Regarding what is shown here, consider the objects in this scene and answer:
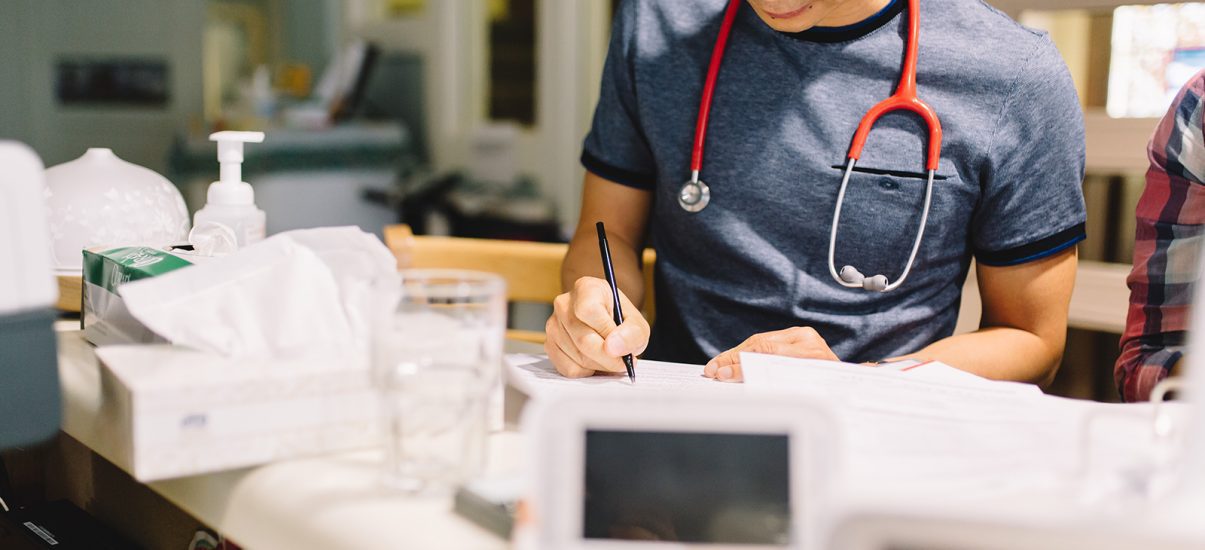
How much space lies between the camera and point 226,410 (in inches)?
22.1

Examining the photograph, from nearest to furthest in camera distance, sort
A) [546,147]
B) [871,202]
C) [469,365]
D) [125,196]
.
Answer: [469,365] → [125,196] → [871,202] → [546,147]

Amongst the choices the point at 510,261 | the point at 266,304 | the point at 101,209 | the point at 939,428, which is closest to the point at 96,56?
the point at 510,261

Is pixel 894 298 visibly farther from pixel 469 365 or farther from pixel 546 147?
pixel 546 147

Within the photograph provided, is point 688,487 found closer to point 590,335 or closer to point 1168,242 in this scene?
point 590,335

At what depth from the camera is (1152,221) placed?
0.97 meters

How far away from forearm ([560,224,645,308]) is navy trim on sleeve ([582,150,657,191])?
0.21 ft

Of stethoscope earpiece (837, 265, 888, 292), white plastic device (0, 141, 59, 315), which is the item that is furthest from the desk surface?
stethoscope earpiece (837, 265, 888, 292)

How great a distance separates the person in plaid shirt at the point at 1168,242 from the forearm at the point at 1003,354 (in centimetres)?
9

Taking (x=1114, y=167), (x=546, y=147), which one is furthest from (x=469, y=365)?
(x=546, y=147)

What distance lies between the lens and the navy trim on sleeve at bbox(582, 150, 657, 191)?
121 centimetres

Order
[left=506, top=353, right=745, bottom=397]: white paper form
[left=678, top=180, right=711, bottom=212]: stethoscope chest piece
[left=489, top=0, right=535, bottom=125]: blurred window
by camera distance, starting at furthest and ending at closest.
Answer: [left=489, top=0, right=535, bottom=125]: blurred window, [left=678, top=180, right=711, bottom=212]: stethoscope chest piece, [left=506, top=353, right=745, bottom=397]: white paper form

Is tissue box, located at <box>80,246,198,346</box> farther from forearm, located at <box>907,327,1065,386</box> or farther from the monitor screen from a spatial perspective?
forearm, located at <box>907,327,1065,386</box>

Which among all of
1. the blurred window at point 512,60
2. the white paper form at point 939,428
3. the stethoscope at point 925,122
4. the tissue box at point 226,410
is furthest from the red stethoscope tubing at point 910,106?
the blurred window at point 512,60

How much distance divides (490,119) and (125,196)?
255cm
